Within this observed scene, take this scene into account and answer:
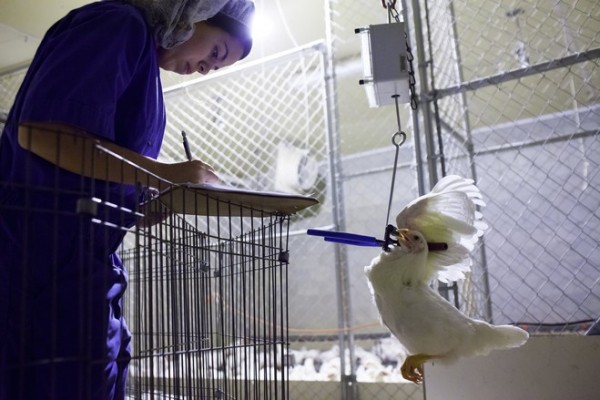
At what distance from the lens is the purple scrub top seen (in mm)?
737

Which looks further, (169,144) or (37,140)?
(169,144)

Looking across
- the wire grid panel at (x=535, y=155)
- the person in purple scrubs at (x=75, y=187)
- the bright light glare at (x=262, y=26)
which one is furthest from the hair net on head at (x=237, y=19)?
the bright light glare at (x=262, y=26)

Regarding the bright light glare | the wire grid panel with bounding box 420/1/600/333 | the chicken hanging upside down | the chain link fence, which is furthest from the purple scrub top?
the bright light glare

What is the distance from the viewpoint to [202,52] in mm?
1087

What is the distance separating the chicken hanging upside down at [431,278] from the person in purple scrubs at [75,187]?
52 centimetres

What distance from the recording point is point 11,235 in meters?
0.78

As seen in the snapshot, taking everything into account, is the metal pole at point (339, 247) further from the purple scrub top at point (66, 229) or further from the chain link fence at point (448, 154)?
the purple scrub top at point (66, 229)

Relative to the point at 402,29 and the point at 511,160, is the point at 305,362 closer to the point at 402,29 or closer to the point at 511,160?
the point at 511,160

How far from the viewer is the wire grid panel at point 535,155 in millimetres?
2457

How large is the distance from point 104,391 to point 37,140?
16.2 inches

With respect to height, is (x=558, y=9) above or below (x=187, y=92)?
above

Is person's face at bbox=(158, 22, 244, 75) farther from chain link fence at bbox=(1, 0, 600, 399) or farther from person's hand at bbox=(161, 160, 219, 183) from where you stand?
chain link fence at bbox=(1, 0, 600, 399)

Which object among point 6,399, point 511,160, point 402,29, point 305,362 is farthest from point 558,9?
point 6,399

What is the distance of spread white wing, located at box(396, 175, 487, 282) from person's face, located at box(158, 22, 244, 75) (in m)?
0.57
